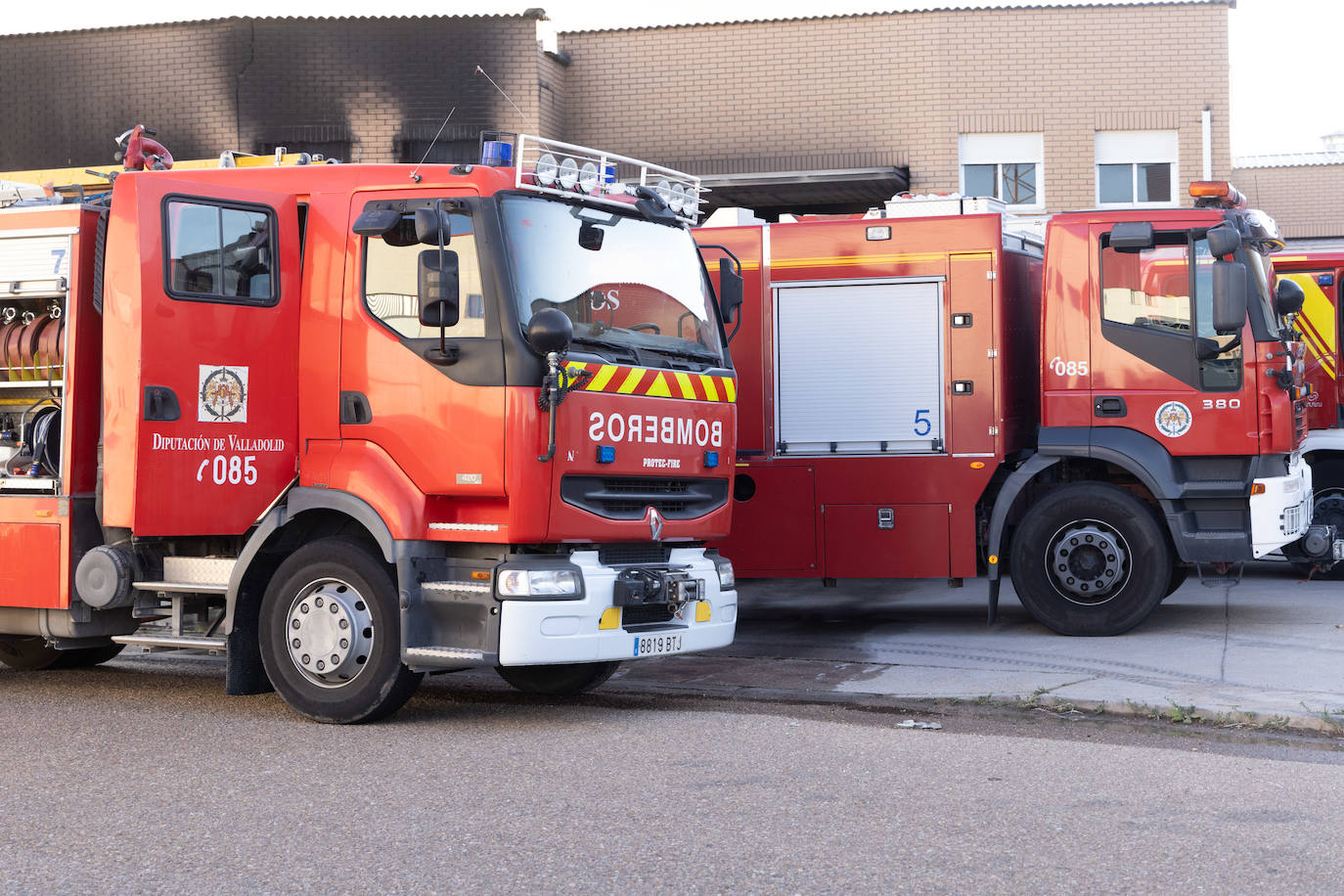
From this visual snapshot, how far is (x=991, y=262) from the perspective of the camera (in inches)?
421

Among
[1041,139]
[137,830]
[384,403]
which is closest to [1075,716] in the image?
[384,403]

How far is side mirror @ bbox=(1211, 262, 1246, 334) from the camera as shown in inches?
385

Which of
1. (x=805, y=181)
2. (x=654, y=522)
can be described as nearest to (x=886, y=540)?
(x=654, y=522)

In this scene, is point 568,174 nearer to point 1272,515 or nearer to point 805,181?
point 1272,515

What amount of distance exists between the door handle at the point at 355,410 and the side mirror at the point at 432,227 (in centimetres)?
98

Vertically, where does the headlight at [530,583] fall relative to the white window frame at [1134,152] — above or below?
below

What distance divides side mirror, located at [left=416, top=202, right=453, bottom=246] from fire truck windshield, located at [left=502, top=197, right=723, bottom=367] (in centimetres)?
34

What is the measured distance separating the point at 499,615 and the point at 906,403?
442 centimetres

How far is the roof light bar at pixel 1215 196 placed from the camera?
1032 centimetres

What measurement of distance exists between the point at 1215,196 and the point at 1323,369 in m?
4.16

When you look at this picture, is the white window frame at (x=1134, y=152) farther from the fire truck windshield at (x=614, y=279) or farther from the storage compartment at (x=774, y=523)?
the fire truck windshield at (x=614, y=279)

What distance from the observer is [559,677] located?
8992mm

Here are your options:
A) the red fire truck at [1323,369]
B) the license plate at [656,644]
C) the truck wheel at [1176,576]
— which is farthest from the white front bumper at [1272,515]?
the license plate at [656,644]

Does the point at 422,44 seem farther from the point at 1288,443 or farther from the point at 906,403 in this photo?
the point at 1288,443
